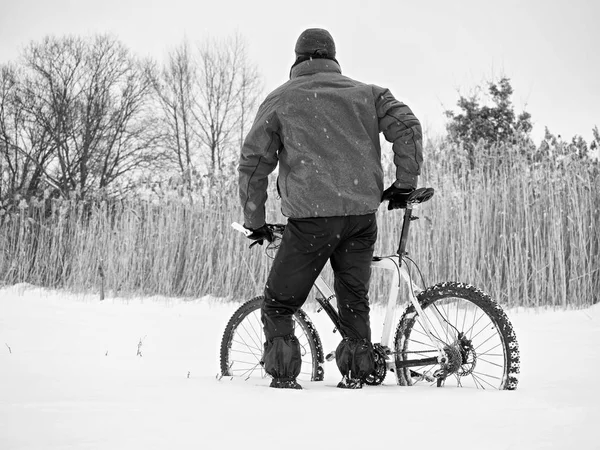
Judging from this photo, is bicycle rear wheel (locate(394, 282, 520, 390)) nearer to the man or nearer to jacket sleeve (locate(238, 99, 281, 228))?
the man

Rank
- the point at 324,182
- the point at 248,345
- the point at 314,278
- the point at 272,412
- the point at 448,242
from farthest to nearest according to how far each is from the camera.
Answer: the point at 448,242, the point at 248,345, the point at 314,278, the point at 324,182, the point at 272,412

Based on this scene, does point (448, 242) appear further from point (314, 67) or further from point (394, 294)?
point (314, 67)

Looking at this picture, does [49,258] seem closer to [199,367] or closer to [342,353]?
[199,367]

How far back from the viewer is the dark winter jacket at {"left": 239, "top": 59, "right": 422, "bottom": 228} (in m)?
2.29

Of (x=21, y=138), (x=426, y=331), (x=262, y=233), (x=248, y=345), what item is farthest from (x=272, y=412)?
(x=21, y=138)

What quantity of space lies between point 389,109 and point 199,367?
2.09 meters

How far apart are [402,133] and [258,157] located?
0.56 metres

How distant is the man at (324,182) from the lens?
2305 millimetres

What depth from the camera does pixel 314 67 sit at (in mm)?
2424

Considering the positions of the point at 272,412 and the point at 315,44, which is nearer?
the point at 272,412

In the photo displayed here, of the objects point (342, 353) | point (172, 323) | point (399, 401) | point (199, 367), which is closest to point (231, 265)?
point (172, 323)

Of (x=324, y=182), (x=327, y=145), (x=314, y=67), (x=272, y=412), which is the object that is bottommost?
(x=272, y=412)

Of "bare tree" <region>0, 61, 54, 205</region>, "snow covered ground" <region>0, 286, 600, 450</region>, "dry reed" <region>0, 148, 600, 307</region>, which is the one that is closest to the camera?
"snow covered ground" <region>0, 286, 600, 450</region>

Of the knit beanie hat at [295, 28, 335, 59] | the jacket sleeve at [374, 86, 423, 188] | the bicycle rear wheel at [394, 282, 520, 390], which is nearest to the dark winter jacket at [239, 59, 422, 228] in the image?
the jacket sleeve at [374, 86, 423, 188]
